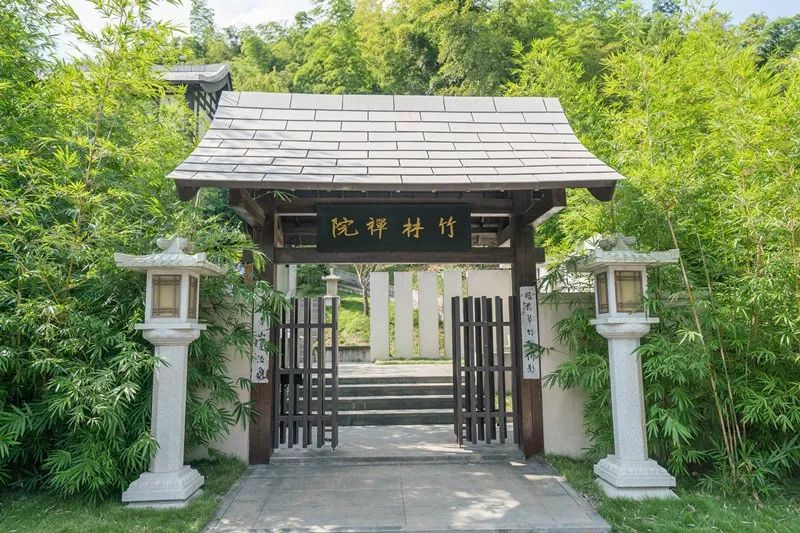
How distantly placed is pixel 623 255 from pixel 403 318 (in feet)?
22.4

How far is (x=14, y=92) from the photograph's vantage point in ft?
13.2

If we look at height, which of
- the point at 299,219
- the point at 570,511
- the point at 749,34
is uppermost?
the point at 749,34

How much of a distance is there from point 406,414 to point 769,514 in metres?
3.85

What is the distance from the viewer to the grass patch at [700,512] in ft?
9.67

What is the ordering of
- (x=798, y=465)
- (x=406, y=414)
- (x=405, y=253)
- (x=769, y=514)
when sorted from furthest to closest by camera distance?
(x=406, y=414) < (x=405, y=253) < (x=798, y=465) < (x=769, y=514)

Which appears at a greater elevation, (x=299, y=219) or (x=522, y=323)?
(x=299, y=219)

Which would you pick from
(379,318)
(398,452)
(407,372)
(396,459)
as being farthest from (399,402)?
(379,318)

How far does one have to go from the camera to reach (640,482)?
3465 mm

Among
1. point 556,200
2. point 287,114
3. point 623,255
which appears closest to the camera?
point 623,255

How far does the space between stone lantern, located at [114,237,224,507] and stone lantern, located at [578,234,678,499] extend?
121 inches

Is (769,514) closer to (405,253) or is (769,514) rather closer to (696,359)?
(696,359)

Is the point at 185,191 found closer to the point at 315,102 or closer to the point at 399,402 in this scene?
the point at 315,102

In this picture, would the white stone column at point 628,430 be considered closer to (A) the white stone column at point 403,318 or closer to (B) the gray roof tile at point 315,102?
(B) the gray roof tile at point 315,102

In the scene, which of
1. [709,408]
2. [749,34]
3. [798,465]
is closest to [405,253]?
[709,408]
